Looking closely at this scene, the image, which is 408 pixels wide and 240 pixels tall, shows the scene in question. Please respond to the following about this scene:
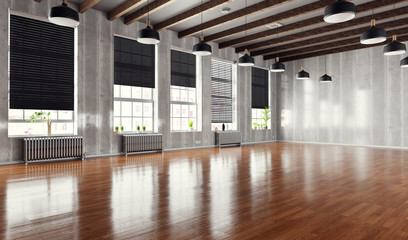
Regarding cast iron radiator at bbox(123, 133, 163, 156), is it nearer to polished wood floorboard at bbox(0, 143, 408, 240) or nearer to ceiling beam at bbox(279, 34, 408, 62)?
polished wood floorboard at bbox(0, 143, 408, 240)

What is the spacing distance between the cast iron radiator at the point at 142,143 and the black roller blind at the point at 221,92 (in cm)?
297

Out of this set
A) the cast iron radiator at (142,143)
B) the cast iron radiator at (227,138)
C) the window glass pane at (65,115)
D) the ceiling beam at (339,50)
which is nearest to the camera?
the window glass pane at (65,115)

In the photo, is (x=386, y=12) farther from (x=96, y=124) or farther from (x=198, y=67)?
(x=96, y=124)

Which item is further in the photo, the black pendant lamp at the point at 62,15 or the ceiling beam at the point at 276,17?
the ceiling beam at the point at 276,17

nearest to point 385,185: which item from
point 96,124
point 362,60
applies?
point 96,124

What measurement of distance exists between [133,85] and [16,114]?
10.8ft

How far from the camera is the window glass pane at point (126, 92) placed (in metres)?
8.90

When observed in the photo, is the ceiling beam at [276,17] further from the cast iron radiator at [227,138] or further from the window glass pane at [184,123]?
the cast iron radiator at [227,138]

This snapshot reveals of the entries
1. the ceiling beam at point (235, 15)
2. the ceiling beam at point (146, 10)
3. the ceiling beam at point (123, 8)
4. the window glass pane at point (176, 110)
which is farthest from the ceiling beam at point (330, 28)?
the ceiling beam at point (123, 8)

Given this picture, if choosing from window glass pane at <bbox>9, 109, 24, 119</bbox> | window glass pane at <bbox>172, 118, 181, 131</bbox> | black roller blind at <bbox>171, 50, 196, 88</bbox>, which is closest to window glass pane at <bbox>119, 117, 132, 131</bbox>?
window glass pane at <bbox>172, 118, 181, 131</bbox>

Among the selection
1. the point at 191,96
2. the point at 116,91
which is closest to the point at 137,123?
the point at 116,91

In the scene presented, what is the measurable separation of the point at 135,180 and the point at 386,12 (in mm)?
8250

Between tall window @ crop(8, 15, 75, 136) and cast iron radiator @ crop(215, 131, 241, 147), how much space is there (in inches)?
214

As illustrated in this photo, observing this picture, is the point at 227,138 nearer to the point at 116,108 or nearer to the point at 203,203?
the point at 116,108
